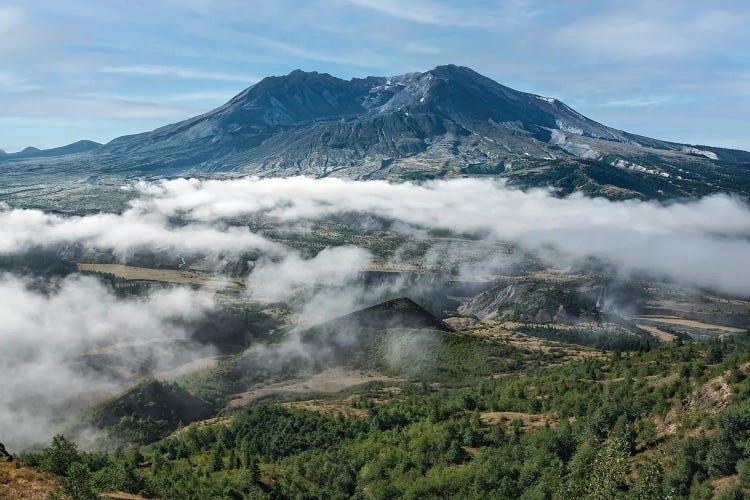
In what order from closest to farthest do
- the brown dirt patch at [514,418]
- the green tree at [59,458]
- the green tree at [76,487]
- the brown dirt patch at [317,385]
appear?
1. the green tree at [76,487]
2. the green tree at [59,458]
3. the brown dirt patch at [514,418]
4. the brown dirt patch at [317,385]

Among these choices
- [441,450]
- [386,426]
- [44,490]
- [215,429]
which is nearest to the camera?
[44,490]

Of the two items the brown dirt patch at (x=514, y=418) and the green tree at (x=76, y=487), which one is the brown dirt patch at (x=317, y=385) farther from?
the green tree at (x=76, y=487)

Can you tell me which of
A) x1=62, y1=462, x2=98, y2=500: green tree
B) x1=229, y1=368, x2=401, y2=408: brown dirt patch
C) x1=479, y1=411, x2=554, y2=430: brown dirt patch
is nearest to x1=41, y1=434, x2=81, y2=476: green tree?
x1=62, y1=462, x2=98, y2=500: green tree

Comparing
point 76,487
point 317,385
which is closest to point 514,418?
point 76,487

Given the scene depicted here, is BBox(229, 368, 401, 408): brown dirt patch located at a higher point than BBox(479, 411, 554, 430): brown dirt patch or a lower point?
lower

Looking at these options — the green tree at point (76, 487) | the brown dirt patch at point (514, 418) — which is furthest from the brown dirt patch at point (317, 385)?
the green tree at point (76, 487)

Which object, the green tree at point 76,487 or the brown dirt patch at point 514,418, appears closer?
the green tree at point 76,487

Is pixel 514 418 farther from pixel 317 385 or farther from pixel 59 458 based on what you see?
pixel 317 385

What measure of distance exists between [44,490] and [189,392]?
104 meters

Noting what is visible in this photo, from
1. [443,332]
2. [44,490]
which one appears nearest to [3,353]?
[443,332]

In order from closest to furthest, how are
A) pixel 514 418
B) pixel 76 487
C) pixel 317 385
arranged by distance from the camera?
pixel 76 487 < pixel 514 418 < pixel 317 385

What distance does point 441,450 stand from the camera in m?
78.9

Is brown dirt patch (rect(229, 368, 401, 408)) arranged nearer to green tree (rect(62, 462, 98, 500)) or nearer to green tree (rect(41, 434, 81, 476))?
green tree (rect(41, 434, 81, 476))

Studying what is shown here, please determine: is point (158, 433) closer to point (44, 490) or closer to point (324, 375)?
point (324, 375)
